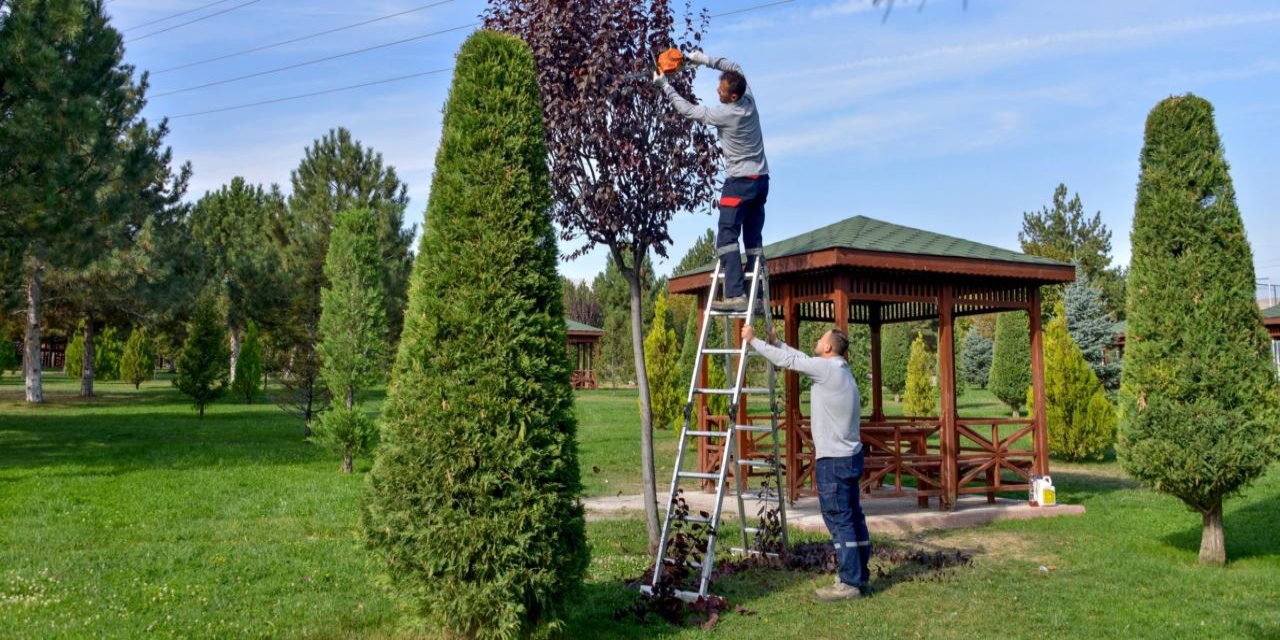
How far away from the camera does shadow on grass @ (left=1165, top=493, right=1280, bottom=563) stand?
8562 millimetres

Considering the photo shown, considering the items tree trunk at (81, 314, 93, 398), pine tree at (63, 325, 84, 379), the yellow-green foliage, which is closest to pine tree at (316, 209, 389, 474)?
the yellow-green foliage

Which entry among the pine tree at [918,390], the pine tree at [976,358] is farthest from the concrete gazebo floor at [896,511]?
the pine tree at [976,358]

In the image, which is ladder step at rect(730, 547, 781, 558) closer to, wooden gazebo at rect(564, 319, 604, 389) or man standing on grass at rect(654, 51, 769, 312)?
man standing on grass at rect(654, 51, 769, 312)

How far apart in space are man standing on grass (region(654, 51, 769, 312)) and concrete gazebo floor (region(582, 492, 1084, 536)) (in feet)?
12.6

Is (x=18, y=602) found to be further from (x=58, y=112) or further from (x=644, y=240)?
(x=58, y=112)

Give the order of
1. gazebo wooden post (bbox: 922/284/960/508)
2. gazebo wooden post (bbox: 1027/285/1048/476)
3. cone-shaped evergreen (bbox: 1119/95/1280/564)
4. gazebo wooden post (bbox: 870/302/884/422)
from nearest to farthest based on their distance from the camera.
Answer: cone-shaped evergreen (bbox: 1119/95/1280/564), gazebo wooden post (bbox: 922/284/960/508), gazebo wooden post (bbox: 1027/285/1048/476), gazebo wooden post (bbox: 870/302/884/422)

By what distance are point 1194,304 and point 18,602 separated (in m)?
9.22

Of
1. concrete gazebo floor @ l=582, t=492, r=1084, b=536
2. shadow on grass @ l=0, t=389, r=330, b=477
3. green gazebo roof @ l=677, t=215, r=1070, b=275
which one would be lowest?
concrete gazebo floor @ l=582, t=492, r=1084, b=536

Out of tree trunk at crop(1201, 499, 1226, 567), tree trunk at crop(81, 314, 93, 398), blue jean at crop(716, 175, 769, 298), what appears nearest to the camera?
blue jean at crop(716, 175, 769, 298)

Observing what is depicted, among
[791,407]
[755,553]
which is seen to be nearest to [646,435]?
[755,553]

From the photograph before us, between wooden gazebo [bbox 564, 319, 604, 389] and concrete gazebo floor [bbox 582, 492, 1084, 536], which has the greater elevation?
wooden gazebo [bbox 564, 319, 604, 389]

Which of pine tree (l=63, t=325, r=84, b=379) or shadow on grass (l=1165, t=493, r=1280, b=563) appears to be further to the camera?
pine tree (l=63, t=325, r=84, b=379)

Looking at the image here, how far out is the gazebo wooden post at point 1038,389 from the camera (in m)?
11.1

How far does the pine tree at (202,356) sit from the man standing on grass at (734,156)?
19.4 m
